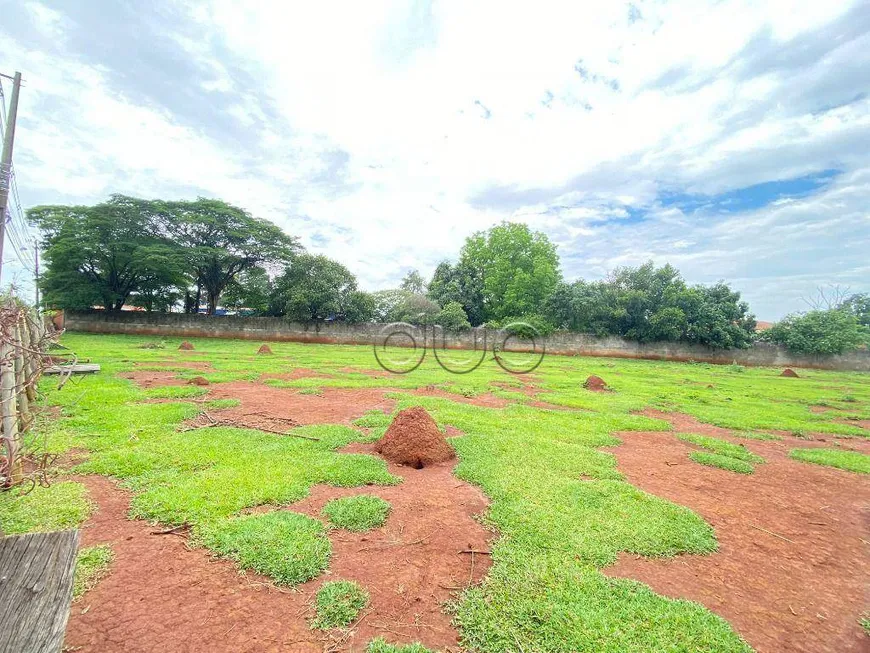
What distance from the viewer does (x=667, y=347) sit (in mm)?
28250

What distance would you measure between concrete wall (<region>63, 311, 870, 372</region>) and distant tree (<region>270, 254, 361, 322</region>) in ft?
3.37

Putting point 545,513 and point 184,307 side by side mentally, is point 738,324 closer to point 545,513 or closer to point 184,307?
point 545,513

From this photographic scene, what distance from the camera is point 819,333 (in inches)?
1085

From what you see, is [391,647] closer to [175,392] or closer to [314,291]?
[175,392]

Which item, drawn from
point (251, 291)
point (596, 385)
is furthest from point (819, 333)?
point (251, 291)

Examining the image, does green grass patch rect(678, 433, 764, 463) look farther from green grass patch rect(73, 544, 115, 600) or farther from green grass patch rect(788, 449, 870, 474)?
green grass patch rect(73, 544, 115, 600)

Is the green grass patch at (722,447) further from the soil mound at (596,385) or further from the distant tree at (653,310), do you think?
the distant tree at (653,310)

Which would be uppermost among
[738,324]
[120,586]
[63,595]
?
[738,324]

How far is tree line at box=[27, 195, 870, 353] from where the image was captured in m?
22.7

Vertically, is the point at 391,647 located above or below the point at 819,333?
below

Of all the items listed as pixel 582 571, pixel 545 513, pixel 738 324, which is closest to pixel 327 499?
pixel 545 513

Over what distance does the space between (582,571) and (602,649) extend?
2.24ft

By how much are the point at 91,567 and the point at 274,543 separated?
1.17 meters

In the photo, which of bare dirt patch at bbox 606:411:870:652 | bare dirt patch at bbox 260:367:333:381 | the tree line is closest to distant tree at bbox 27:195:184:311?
the tree line
